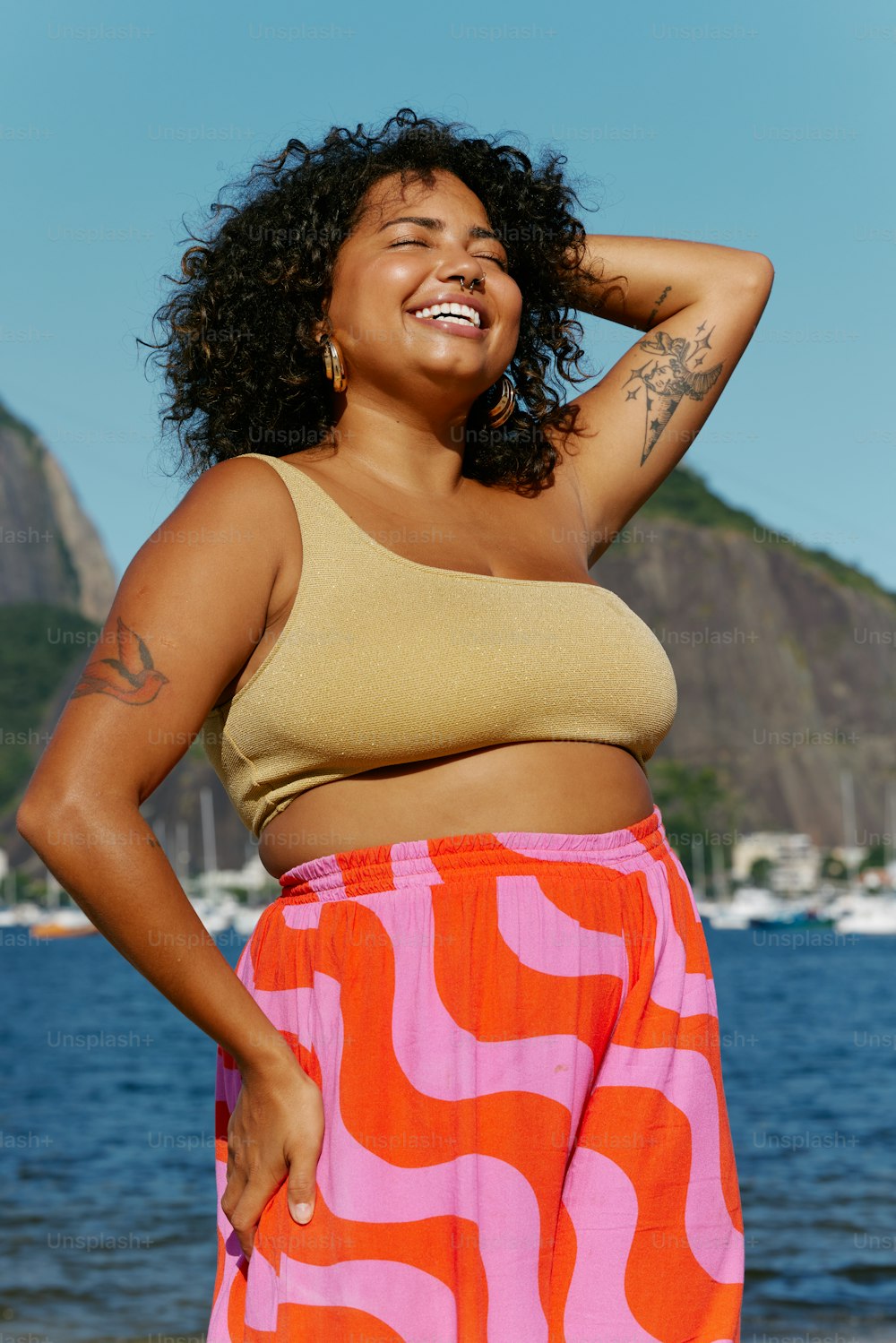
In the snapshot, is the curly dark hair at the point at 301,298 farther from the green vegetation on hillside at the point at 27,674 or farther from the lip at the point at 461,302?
the green vegetation on hillside at the point at 27,674

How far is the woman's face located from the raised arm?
0.35 meters

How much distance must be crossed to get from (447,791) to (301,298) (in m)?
0.87

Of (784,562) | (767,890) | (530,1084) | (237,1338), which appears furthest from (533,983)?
(784,562)

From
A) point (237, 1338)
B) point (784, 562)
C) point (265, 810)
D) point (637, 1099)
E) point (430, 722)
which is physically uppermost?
point (430, 722)

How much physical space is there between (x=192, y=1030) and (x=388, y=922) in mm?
36101

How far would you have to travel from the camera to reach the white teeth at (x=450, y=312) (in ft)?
6.77

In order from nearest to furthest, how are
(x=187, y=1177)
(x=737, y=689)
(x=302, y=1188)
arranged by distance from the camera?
(x=302, y=1188) < (x=187, y=1177) < (x=737, y=689)

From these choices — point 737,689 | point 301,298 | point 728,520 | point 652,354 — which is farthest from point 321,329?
point 728,520

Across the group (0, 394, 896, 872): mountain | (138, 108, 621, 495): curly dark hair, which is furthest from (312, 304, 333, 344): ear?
(0, 394, 896, 872): mountain

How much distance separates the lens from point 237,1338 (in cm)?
177

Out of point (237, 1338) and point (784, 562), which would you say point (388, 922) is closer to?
point (237, 1338)

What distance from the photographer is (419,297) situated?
2055 mm

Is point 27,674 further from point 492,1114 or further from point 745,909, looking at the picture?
point 492,1114

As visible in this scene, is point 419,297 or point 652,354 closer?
point 419,297
